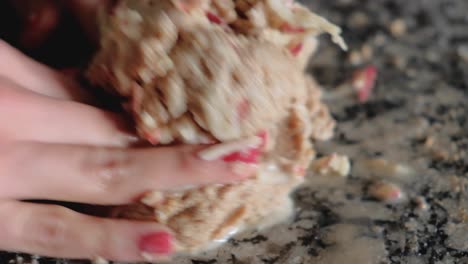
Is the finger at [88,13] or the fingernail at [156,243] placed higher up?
the finger at [88,13]

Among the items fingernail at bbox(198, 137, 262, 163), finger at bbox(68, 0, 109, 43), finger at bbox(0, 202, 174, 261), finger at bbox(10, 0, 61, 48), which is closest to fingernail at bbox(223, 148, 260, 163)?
fingernail at bbox(198, 137, 262, 163)

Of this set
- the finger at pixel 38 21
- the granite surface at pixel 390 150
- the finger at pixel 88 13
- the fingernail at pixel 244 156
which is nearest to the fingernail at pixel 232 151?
the fingernail at pixel 244 156

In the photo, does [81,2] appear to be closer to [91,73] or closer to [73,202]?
[91,73]

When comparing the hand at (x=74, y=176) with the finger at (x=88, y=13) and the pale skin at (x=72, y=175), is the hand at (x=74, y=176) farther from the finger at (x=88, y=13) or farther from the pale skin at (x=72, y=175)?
the finger at (x=88, y=13)

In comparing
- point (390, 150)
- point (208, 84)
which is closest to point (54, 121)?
point (208, 84)

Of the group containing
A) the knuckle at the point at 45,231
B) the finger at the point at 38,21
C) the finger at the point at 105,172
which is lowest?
the knuckle at the point at 45,231

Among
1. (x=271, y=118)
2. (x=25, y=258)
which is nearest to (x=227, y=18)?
(x=271, y=118)

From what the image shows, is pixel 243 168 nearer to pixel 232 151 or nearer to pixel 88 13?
pixel 232 151

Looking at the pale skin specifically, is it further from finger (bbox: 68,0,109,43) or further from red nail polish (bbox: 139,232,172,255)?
finger (bbox: 68,0,109,43)
